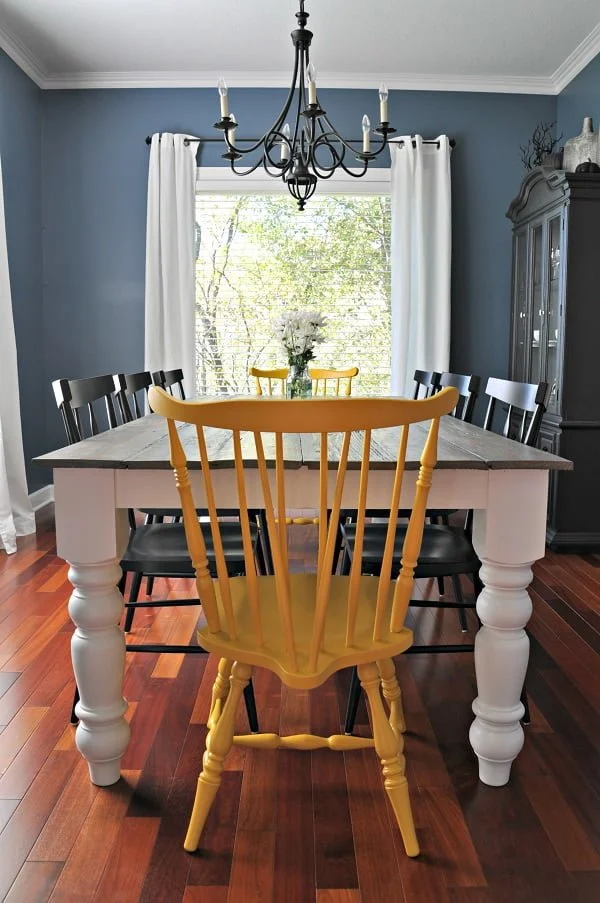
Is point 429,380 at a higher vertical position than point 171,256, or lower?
lower

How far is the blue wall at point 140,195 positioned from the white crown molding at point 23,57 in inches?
5.6

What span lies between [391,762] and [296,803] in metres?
0.32

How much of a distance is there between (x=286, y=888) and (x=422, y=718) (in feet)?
2.44

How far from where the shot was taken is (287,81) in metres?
4.79

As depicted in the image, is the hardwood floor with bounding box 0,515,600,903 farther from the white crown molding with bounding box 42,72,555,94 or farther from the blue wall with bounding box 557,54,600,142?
the white crown molding with bounding box 42,72,555,94

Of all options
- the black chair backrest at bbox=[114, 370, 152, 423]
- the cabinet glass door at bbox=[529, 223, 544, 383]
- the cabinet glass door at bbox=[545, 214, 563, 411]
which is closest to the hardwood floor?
the black chair backrest at bbox=[114, 370, 152, 423]

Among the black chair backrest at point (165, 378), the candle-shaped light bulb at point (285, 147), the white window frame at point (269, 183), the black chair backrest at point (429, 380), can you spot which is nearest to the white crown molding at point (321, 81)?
the white window frame at point (269, 183)

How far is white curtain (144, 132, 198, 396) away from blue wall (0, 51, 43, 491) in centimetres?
75

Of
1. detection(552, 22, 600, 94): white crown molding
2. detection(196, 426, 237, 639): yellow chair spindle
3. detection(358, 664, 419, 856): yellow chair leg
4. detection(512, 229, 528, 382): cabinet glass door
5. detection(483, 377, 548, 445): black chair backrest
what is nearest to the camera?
detection(196, 426, 237, 639): yellow chair spindle

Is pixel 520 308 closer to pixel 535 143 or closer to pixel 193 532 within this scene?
pixel 535 143

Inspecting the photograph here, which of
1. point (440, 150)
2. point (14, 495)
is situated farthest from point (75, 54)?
point (14, 495)

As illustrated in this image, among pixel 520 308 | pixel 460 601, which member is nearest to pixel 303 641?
pixel 460 601

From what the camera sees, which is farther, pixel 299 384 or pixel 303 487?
pixel 299 384

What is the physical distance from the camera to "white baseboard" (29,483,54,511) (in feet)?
15.3
